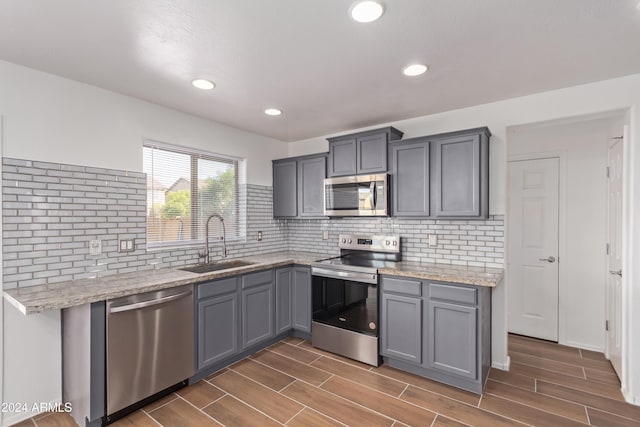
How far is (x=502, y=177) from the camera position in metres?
2.86

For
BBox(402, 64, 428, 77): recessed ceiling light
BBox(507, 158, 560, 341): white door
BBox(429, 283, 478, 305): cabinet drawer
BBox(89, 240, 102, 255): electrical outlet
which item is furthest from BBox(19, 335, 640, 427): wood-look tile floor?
BBox(402, 64, 428, 77): recessed ceiling light

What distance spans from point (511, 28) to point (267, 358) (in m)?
3.25

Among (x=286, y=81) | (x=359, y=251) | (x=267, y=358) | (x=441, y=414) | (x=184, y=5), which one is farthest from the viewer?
(x=359, y=251)

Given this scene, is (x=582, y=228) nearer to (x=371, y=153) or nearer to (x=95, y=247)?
(x=371, y=153)

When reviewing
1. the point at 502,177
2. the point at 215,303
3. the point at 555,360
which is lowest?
the point at 555,360

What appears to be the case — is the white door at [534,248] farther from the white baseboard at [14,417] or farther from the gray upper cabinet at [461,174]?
the white baseboard at [14,417]

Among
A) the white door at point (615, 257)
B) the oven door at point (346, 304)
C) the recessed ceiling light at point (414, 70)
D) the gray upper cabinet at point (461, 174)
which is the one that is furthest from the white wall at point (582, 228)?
the oven door at point (346, 304)

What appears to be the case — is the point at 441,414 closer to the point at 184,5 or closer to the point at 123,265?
the point at 123,265

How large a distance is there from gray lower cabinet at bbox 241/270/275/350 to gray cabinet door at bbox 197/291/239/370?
0.37 feet

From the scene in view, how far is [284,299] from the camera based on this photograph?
3494mm

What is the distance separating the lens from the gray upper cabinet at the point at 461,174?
2711mm

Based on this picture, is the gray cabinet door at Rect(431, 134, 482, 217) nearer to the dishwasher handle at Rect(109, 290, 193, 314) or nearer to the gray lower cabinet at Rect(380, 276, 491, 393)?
the gray lower cabinet at Rect(380, 276, 491, 393)

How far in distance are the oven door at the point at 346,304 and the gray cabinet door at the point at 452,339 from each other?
52 centimetres

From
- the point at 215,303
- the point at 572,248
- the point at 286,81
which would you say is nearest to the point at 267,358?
the point at 215,303
